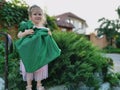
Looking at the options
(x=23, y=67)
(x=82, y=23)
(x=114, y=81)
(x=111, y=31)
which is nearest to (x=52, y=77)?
(x=23, y=67)

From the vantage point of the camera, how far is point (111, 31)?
39.4 meters

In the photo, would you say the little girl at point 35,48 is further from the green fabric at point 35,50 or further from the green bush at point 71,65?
the green bush at point 71,65

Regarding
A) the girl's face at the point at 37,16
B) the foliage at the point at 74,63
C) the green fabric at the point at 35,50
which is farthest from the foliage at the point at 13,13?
the green fabric at the point at 35,50

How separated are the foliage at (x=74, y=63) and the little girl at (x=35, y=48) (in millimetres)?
491

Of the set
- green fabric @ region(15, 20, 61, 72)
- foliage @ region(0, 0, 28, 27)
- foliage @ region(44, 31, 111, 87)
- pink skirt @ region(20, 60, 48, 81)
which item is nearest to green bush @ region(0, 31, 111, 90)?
foliage @ region(44, 31, 111, 87)

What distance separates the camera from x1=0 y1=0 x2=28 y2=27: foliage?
9594 millimetres

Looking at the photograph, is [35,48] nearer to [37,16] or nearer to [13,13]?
[37,16]

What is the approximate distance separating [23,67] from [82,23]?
54.1 meters

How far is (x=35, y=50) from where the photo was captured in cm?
455

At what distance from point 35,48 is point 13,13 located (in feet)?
17.5

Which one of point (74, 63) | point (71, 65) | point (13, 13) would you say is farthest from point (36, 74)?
point (13, 13)

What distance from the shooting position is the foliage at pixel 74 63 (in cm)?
521

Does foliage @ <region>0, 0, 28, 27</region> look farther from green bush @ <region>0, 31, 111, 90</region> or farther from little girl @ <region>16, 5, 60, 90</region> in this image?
little girl @ <region>16, 5, 60, 90</region>

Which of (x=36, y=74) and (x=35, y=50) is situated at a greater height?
(x=35, y=50)
